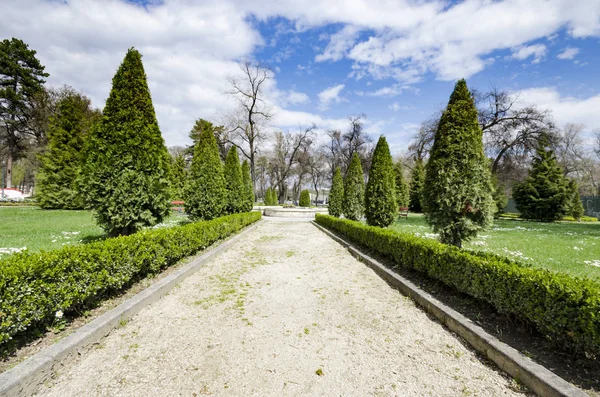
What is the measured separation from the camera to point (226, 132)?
35969 millimetres

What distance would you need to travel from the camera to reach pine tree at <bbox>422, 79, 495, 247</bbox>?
6.15 m

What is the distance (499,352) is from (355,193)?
39.9 feet

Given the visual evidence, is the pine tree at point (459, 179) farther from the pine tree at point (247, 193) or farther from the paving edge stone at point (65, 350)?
the pine tree at point (247, 193)

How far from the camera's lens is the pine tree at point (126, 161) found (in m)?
6.55

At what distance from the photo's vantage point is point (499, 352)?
9.09 feet

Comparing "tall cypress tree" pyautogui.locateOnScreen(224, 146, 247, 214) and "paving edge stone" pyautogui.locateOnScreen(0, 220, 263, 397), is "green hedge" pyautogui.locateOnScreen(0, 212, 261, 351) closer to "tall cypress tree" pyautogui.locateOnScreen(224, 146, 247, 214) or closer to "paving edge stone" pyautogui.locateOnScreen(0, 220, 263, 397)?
"paving edge stone" pyautogui.locateOnScreen(0, 220, 263, 397)

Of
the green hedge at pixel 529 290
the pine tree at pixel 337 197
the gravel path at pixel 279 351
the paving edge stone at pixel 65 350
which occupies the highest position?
the pine tree at pixel 337 197

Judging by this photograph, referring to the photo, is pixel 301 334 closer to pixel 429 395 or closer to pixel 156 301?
pixel 429 395

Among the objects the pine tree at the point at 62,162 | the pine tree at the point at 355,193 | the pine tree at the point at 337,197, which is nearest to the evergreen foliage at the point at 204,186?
the pine tree at the point at 355,193

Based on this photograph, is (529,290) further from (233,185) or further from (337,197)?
(337,197)

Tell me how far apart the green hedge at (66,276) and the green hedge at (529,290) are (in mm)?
4911

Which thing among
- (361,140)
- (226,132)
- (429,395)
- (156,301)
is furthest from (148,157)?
(361,140)

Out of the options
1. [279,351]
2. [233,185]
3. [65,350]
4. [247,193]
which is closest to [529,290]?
[279,351]

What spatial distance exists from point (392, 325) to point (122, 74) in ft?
26.6
